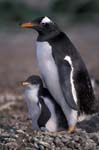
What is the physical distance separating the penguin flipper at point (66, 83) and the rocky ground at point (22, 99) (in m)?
0.34

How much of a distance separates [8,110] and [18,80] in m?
2.88

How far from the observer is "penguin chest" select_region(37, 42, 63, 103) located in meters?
8.16

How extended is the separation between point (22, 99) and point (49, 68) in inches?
168

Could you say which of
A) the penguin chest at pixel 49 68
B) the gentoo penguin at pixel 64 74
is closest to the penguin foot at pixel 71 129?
the gentoo penguin at pixel 64 74

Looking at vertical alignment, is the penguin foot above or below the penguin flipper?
below

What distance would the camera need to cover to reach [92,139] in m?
7.94

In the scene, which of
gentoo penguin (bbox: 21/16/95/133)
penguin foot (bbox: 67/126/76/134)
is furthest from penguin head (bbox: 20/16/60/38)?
penguin foot (bbox: 67/126/76/134)

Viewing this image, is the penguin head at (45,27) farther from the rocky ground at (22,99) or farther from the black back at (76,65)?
the rocky ground at (22,99)

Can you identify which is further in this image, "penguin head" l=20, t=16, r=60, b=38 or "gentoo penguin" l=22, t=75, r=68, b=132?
"penguin head" l=20, t=16, r=60, b=38

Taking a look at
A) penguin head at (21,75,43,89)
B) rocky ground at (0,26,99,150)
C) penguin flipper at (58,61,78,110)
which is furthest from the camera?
penguin head at (21,75,43,89)

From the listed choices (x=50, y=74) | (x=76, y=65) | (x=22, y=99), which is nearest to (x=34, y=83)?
(x=50, y=74)

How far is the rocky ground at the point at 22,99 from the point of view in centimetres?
785

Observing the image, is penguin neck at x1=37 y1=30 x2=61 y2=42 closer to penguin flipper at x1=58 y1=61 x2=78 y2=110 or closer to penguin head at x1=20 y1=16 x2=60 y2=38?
penguin head at x1=20 y1=16 x2=60 y2=38

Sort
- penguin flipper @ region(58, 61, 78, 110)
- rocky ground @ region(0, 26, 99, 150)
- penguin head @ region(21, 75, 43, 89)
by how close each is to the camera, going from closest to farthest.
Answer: rocky ground @ region(0, 26, 99, 150), penguin flipper @ region(58, 61, 78, 110), penguin head @ region(21, 75, 43, 89)
